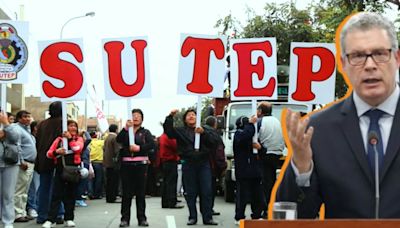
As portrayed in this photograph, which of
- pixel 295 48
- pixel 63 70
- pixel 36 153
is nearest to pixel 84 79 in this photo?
pixel 63 70

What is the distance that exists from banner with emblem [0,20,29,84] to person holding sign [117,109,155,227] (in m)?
1.63

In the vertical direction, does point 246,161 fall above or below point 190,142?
below

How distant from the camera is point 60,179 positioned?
10.7 metres

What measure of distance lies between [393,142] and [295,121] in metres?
0.38

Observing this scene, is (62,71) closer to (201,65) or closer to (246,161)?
(201,65)

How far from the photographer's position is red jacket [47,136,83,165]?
1064 cm

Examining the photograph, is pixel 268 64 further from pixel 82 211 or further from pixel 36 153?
pixel 82 211

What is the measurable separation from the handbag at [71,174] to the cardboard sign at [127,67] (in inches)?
44.6

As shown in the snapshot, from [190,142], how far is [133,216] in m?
2.30

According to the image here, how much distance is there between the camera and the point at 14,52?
10258 mm

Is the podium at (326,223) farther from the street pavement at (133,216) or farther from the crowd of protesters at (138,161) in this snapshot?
the street pavement at (133,216)

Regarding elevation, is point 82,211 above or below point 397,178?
below

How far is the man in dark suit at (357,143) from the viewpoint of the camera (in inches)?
108

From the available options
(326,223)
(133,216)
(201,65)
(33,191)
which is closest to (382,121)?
(326,223)
